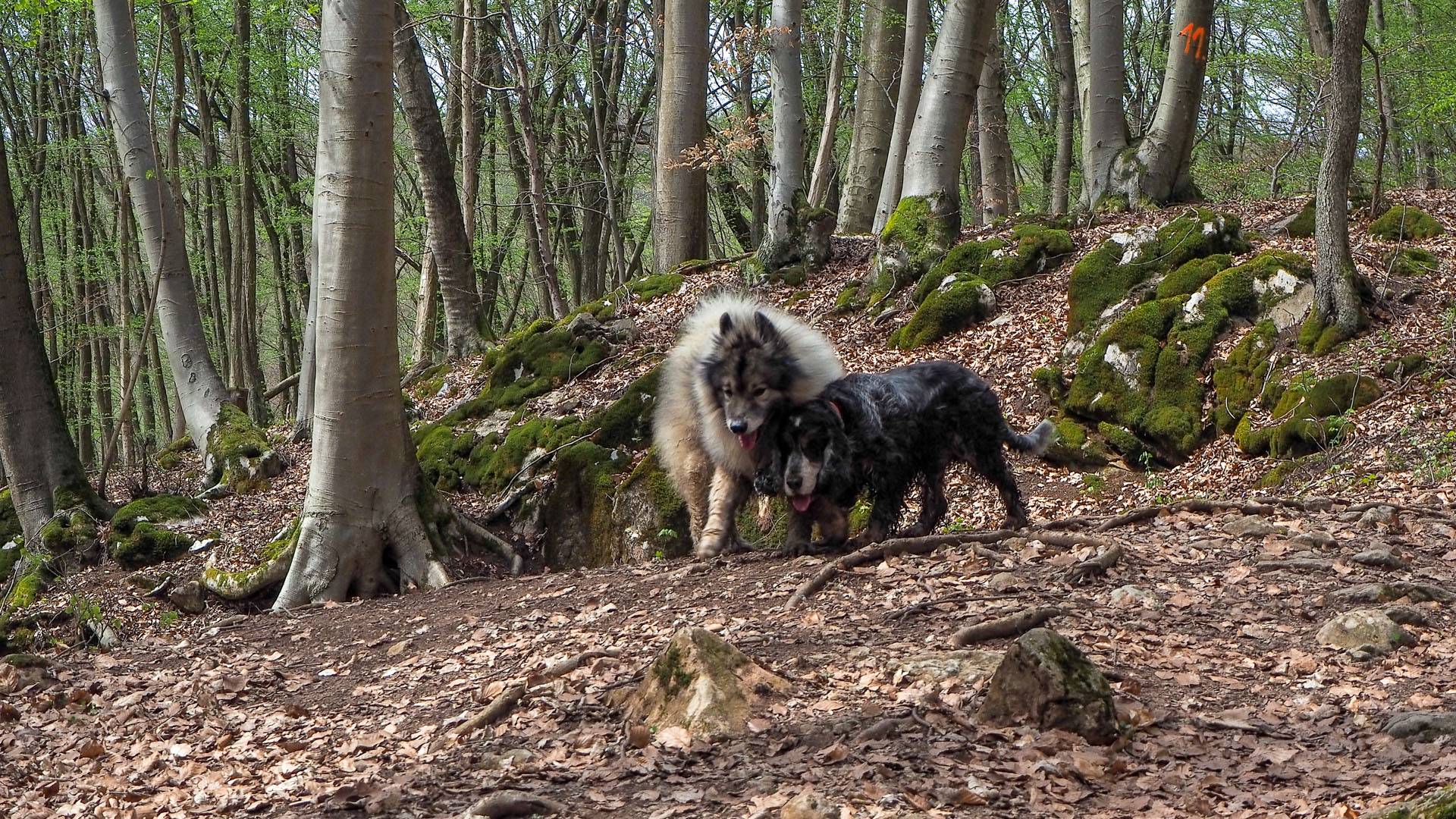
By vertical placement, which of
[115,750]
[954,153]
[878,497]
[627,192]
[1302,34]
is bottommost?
[115,750]

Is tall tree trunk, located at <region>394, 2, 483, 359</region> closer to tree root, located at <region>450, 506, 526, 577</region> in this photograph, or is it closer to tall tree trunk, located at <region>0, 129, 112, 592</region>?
tall tree trunk, located at <region>0, 129, 112, 592</region>

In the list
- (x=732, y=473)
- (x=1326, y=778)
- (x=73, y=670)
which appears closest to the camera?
(x=1326, y=778)

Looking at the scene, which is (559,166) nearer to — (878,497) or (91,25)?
(91,25)

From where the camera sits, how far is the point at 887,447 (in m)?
6.79

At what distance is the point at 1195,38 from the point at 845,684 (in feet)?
36.6

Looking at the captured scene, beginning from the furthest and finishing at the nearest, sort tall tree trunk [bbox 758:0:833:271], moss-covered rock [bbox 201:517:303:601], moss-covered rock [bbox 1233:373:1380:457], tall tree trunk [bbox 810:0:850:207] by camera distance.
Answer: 1. tall tree trunk [bbox 810:0:850:207]
2. tall tree trunk [bbox 758:0:833:271]
3. moss-covered rock [bbox 1233:373:1380:457]
4. moss-covered rock [bbox 201:517:303:601]

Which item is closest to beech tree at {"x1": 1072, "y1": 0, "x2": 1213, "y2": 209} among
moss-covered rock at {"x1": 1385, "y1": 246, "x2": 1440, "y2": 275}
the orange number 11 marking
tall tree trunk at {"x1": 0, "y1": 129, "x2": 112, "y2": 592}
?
the orange number 11 marking

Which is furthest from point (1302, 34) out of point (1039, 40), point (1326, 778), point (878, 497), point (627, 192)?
point (1326, 778)

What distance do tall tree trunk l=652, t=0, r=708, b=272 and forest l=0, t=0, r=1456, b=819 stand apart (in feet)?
0.20

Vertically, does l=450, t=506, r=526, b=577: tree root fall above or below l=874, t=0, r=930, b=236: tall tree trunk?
below

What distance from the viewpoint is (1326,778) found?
355 centimetres

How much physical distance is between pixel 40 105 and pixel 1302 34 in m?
28.4

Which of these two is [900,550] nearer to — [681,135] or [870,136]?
[681,135]

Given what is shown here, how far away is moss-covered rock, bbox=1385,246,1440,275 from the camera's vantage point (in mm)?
10352
